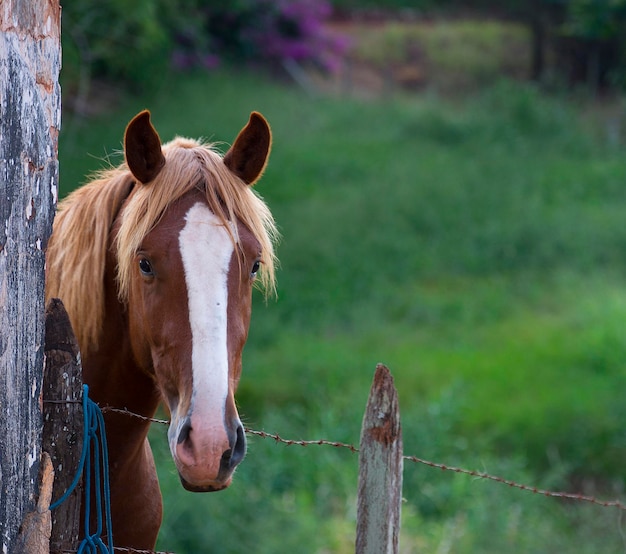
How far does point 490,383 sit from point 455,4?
14.5 m

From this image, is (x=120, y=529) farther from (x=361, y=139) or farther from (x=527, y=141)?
(x=527, y=141)

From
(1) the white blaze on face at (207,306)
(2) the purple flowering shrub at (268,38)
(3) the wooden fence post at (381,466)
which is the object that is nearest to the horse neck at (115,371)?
(1) the white blaze on face at (207,306)

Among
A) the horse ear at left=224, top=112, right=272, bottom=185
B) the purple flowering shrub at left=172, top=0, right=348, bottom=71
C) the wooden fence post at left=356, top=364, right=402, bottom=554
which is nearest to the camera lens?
the wooden fence post at left=356, top=364, right=402, bottom=554

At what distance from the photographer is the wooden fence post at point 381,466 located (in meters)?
1.89

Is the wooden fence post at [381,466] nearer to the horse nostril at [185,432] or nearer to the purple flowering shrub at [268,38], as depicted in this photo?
the horse nostril at [185,432]

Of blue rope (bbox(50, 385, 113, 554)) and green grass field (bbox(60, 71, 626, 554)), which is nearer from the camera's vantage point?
blue rope (bbox(50, 385, 113, 554))

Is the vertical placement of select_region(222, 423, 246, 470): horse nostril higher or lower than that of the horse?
lower

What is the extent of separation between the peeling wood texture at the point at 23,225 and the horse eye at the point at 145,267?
0.30 metres

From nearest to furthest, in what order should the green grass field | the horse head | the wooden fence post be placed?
1. the horse head
2. the wooden fence post
3. the green grass field

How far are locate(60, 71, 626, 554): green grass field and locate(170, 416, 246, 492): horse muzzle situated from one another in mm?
3478

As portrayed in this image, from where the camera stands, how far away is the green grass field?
6090 millimetres

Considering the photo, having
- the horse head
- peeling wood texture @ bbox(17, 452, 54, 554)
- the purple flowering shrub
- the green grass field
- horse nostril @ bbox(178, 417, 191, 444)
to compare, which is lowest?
the green grass field

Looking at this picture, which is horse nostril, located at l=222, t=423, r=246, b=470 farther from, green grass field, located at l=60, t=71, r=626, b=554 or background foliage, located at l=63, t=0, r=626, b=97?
background foliage, located at l=63, t=0, r=626, b=97

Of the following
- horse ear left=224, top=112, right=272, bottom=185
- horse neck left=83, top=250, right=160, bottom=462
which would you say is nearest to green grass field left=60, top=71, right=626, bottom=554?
horse neck left=83, top=250, right=160, bottom=462
